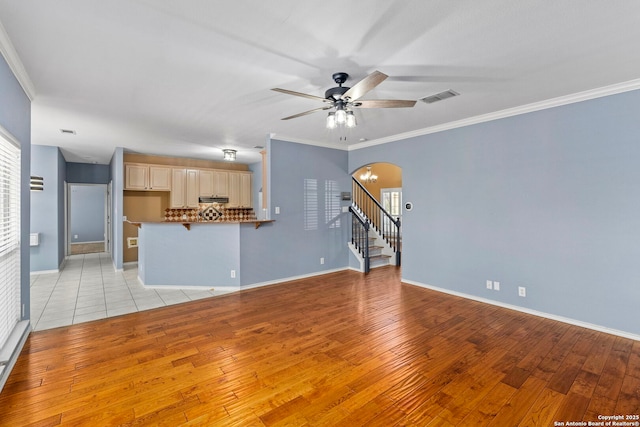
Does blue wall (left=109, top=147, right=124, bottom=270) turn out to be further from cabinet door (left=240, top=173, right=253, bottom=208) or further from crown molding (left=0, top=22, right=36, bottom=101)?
crown molding (left=0, top=22, right=36, bottom=101)

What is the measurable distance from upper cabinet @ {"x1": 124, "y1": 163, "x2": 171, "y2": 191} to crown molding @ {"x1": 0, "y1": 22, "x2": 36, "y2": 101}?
3789 mm

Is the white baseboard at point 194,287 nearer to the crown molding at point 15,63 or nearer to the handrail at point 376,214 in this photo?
the crown molding at point 15,63

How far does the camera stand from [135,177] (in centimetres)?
689

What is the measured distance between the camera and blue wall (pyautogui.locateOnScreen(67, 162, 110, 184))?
7884 mm

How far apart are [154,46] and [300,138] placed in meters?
3.33

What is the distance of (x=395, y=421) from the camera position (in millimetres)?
1909

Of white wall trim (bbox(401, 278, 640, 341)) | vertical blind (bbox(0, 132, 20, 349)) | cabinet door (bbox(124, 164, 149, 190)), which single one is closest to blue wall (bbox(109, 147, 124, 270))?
cabinet door (bbox(124, 164, 149, 190))

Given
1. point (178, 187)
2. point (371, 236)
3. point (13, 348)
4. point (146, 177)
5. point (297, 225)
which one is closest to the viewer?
point (13, 348)

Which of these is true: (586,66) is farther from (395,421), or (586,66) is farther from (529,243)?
(395,421)

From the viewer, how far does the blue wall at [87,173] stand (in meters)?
7.88

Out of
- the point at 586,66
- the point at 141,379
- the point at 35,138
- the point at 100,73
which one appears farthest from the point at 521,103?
the point at 35,138

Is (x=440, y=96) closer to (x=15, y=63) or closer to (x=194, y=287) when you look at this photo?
(x=15, y=63)

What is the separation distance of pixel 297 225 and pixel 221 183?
358 cm

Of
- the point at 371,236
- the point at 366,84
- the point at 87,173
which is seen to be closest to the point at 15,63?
the point at 366,84
